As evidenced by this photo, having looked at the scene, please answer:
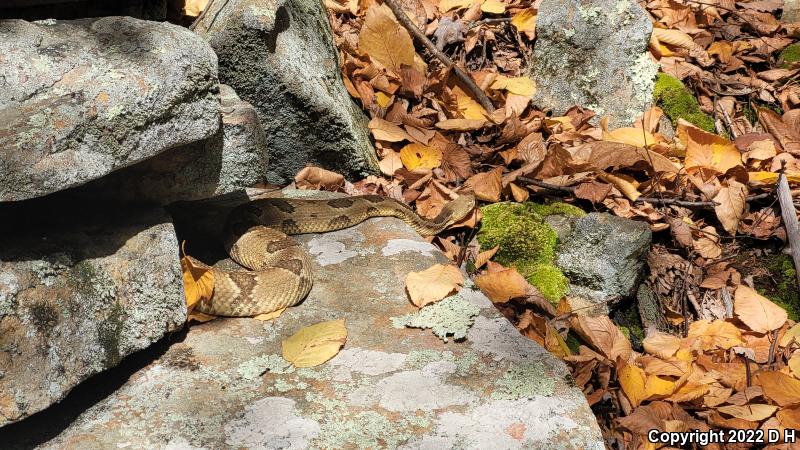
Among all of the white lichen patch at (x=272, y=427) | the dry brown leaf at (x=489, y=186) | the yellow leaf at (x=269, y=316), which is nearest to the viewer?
the white lichen patch at (x=272, y=427)

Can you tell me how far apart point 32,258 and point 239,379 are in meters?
1.03

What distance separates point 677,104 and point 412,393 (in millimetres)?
3944

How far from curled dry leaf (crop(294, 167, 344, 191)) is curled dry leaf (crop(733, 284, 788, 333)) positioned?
2.76 m

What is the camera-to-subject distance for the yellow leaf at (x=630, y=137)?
19.7ft

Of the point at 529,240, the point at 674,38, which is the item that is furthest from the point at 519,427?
the point at 674,38

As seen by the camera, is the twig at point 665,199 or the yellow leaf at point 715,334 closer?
the yellow leaf at point 715,334

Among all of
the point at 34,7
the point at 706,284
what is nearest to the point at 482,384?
the point at 706,284

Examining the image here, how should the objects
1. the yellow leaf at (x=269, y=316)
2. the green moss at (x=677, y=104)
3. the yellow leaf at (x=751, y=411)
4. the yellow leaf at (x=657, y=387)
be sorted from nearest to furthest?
the yellow leaf at (x=269, y=316) < the yellow leaf at (x=751, y=411) < the yellow leaf at (x=657, y=387) < the green moss at (x=677, y=104)

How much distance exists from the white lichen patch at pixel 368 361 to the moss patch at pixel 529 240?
5.18 ft

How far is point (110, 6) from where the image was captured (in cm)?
439

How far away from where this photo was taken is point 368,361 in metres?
3.73

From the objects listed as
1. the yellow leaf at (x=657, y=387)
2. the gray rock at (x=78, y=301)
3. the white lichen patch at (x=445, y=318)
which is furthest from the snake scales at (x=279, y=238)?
the yellow leaf at (x=657, y=387)

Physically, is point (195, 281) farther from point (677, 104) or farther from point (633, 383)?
point (677, 104)

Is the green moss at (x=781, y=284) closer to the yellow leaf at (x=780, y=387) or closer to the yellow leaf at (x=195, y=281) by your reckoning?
the yellow leaf at (x=780, y=387)
